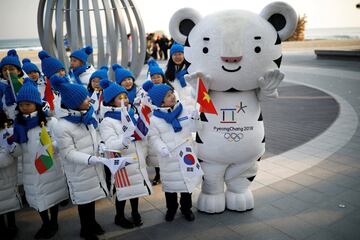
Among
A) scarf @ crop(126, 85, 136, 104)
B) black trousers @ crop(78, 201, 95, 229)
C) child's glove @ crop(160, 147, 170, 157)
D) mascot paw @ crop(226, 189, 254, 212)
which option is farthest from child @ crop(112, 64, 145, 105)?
mascot paw @ crop(226, 189, 254, 212)

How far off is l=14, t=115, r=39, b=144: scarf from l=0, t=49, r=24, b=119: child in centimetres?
134

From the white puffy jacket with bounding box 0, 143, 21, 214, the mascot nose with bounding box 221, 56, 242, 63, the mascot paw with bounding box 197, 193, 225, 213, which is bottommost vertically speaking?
the mascot paw with bounding box 197, 193, 225, 213

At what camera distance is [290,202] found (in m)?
4.23

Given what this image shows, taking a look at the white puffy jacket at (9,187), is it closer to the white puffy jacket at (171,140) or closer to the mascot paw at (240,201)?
the white puffy jacket at (171,140)

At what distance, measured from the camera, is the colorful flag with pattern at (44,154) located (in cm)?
313

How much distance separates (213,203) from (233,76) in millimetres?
1590

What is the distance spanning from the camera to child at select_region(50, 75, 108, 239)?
3283 millimetres

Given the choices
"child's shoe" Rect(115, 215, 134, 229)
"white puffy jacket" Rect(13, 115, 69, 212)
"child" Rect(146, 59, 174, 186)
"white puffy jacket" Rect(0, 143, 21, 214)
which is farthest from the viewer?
"child" Rect(146, 59, 174, 186)

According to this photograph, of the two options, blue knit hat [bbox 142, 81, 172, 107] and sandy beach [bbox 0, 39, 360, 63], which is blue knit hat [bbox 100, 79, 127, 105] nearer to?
blue knit hat [bbox 142, 81, 172, 107]

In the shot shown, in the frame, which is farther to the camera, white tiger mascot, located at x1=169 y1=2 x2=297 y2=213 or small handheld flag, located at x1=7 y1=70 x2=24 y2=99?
small handheld flag, located at x1=7 y1=70 x2=24 y2=99

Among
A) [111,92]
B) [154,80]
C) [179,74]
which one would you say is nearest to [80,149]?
[111,92]

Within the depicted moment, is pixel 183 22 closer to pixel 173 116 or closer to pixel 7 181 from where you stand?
pixel 173 116

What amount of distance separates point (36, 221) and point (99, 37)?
3.81 meters

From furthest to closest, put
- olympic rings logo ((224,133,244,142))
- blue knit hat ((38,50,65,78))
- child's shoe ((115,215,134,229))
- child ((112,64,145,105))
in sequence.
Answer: blue knit hat ((38,50,65,78))
child ((112,64,145,105))
child's shoe ((115,215,134,229))
olympic rings logo ((224,133,244,142))
